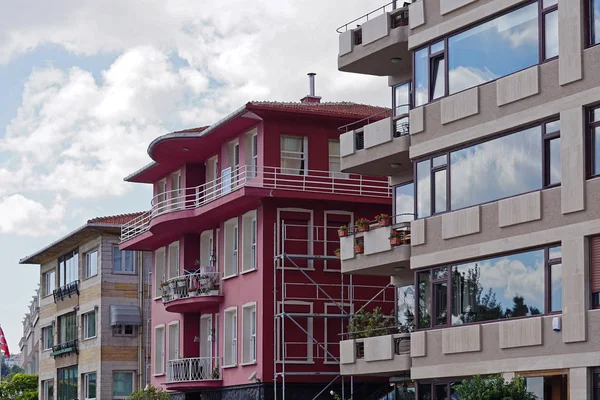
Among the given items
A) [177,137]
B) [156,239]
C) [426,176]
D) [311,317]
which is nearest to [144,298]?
[156,239]

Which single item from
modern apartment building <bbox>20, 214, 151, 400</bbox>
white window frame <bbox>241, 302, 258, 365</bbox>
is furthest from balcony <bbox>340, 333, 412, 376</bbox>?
modern apartment building <bbox>20, 214, 151, 400</bbox>

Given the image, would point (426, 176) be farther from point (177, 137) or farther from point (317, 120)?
point (177, 137)

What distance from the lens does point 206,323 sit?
49625 millimetres

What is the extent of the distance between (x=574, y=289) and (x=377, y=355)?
28.8 ft

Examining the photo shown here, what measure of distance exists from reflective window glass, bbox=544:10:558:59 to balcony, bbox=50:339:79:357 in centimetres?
4198

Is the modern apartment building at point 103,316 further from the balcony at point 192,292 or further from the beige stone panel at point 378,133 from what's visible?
the beige stone panel at point 378,133

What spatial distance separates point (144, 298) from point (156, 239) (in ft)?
38.6

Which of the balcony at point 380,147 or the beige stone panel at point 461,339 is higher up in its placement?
the balcony at point 380,147

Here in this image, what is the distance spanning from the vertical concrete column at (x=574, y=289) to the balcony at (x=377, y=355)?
6820 millimetres

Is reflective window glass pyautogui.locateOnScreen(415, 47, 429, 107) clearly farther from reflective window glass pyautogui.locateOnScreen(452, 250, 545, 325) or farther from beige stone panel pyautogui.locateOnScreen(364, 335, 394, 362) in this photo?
beige stone panel pyautogui.locateOnScreen(364, 335, 394, 362)

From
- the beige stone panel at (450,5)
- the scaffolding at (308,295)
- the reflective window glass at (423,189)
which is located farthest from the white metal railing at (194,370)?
the beige stone panel at (450,5)

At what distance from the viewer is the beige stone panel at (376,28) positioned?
36.0 meters

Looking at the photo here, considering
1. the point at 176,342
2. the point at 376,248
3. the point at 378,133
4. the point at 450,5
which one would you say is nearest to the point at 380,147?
the point at 378,133

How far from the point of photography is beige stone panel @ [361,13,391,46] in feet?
118
